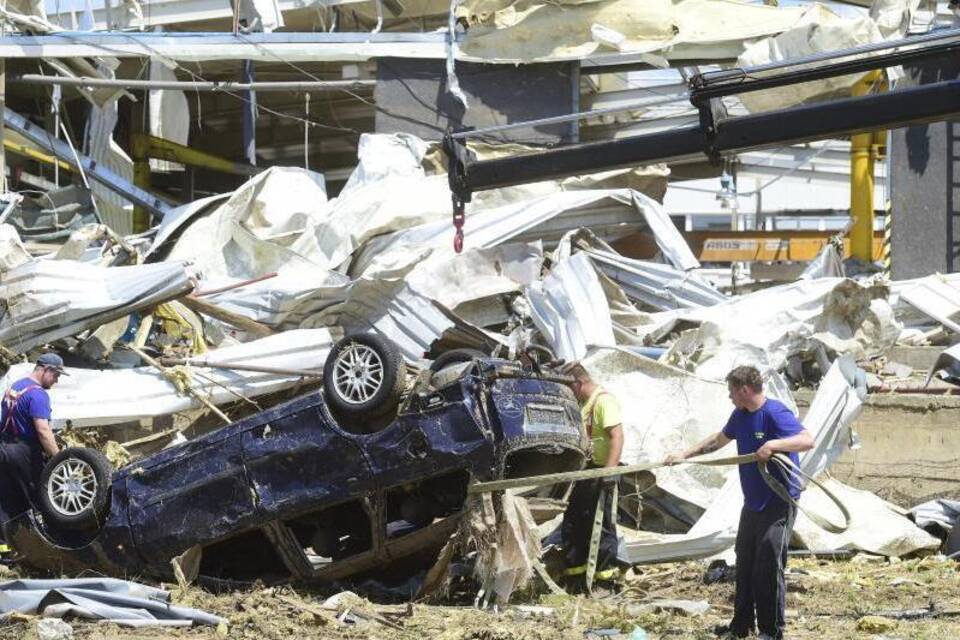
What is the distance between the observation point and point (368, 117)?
2236 cm

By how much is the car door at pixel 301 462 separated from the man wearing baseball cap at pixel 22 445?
2089 mm

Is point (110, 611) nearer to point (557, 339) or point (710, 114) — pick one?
point (710, 114)

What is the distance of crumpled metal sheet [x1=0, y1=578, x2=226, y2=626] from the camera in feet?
27.3

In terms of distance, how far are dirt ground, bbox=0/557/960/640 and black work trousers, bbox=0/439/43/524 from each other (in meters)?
1.91

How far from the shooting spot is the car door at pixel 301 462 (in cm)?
880

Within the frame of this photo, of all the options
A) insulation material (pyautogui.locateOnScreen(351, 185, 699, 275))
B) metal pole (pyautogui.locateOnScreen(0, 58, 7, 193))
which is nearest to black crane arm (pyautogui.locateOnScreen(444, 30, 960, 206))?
insulation material (pyautogui.locateOnScreen(351, 185, 699, 275))

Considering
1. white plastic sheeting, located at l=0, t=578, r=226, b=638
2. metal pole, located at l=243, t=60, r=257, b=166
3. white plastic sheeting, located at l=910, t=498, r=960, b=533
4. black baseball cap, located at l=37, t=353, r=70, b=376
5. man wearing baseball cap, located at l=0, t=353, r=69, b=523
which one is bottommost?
white plastic sheeting, located at l=910, t=498, r=960, b=533

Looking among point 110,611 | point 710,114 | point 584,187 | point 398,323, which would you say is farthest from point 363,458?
point 584,187

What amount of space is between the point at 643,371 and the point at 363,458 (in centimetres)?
370

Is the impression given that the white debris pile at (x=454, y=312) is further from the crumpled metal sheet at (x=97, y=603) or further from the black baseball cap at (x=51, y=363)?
the crumpled metal sheet at (x=97, y=603)

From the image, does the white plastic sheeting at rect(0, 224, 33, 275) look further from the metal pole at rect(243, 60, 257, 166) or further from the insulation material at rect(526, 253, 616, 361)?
the metal pole at rect(243, 60, 257, 166)

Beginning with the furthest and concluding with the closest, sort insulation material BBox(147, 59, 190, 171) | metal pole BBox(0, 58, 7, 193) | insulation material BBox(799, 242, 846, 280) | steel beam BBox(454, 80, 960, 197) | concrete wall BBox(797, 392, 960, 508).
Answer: insulation material BBox(147, 59, 190, 171)
metal pole BBox(0, 58, 7, 193)
insulation material BBox(799, 242, 846, 280)
concrete wall BBox(797, 392, 960, 508)
steel beam BBox(454, 80, 960, 197)

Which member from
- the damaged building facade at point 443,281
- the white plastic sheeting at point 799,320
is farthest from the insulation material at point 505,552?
the white plastic sheeting at point 799,320

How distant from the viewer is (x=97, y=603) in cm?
849
